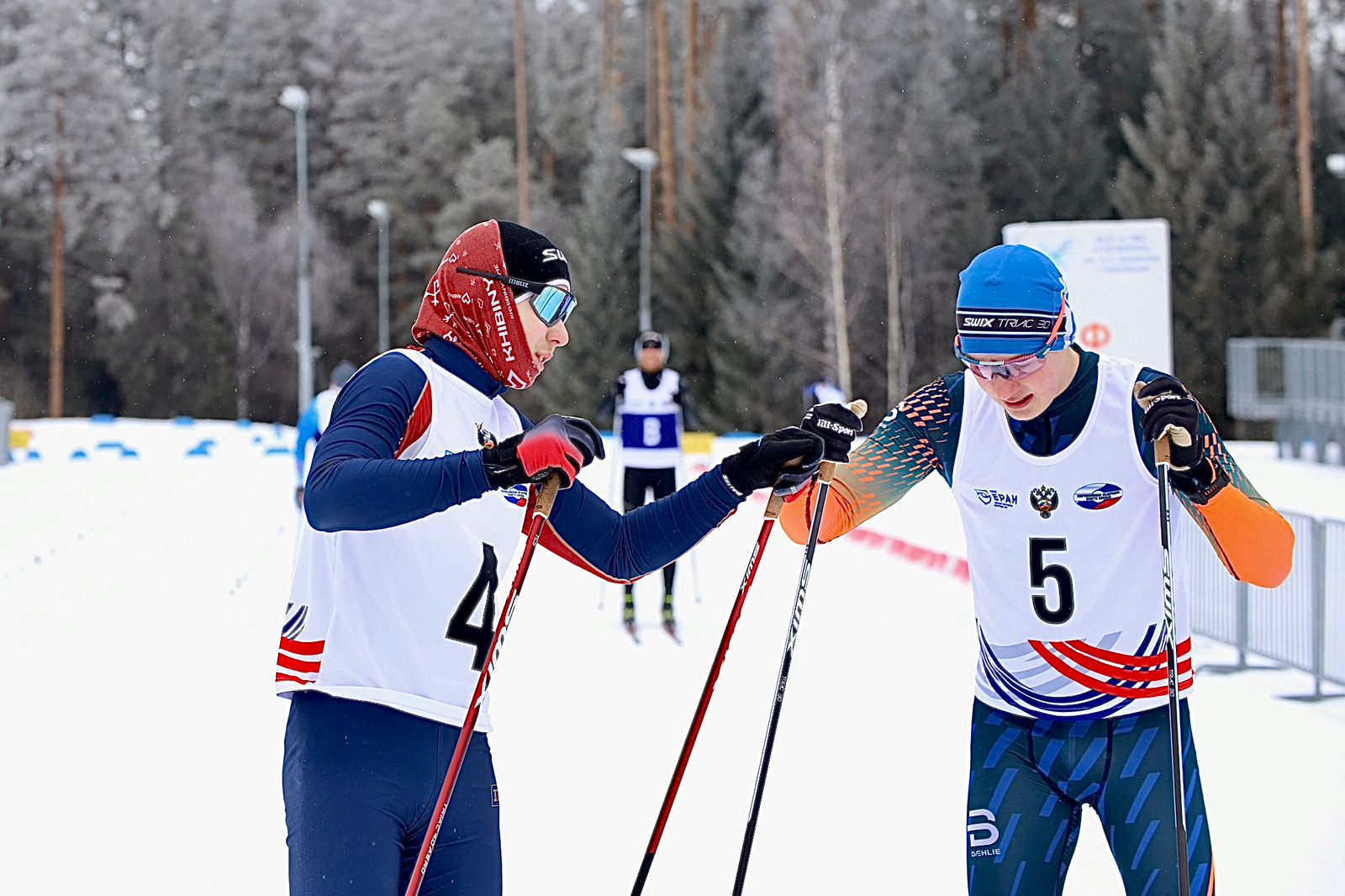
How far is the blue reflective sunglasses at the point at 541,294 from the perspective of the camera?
2.76 meters

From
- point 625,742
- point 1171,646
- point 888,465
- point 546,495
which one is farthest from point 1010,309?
point 625,742

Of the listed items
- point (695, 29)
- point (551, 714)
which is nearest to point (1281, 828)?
point (551, 714)

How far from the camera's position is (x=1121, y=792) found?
2885mm

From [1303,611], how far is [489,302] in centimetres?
609

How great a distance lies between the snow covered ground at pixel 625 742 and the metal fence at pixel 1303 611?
0.20 m

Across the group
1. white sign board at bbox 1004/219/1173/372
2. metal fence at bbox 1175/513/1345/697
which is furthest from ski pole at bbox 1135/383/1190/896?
white sign board at bbox 1004/219/1173/372

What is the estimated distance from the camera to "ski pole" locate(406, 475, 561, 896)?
8.07ft

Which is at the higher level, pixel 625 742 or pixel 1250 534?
pixel 1250 534

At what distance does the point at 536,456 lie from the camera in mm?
2418

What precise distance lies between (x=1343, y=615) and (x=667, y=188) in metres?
36.1

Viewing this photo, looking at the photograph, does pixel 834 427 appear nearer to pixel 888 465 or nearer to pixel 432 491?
pixel 888 465

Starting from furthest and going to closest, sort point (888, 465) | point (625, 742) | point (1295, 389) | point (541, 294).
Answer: point (1295, 389) < point (625, 742) < point (888, 465) < point (541, 294)

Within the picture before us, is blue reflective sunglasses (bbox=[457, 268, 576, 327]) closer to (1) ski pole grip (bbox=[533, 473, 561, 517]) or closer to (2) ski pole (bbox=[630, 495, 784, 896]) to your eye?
(1) ski pole grip (bbox=[533, 473, 561, 517])

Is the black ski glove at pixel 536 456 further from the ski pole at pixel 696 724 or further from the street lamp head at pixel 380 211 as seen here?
the street lamp head at pixel 380 211
